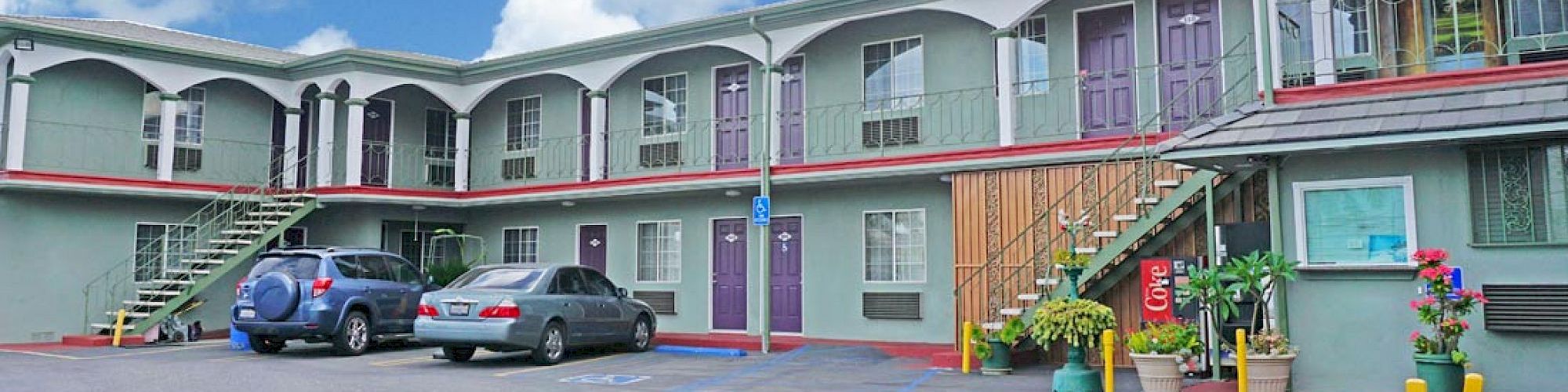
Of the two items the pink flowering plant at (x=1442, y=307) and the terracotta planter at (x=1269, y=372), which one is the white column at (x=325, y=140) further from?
the pink flowering plant at (x=1442, y=307)

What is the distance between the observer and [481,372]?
13.6 meters

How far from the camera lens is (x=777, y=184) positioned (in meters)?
17.8

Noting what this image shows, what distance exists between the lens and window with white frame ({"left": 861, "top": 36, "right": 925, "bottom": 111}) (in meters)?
17.5

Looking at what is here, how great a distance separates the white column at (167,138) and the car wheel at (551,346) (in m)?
9.52

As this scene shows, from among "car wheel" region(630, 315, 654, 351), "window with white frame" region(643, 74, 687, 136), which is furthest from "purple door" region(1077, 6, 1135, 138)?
"window with white frame" region(643, 74, 687, 136)

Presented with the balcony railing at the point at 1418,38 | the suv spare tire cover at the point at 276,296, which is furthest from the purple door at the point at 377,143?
the balcony railing at the point at 1418,38

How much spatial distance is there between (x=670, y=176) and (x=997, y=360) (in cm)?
726

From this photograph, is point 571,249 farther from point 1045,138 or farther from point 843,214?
point 1045,138

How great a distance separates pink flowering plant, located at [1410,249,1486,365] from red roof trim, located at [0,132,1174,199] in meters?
4.37

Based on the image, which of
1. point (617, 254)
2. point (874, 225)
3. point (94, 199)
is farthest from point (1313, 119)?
point (94, 199)

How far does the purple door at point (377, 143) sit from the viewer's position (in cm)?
2161

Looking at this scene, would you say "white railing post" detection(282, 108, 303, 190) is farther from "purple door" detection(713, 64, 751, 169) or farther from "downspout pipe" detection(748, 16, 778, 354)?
"downspout pipe" detection(748, 16, 778, 354)

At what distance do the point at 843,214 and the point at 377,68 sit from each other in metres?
8.83

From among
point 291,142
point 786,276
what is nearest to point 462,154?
point 291,142
